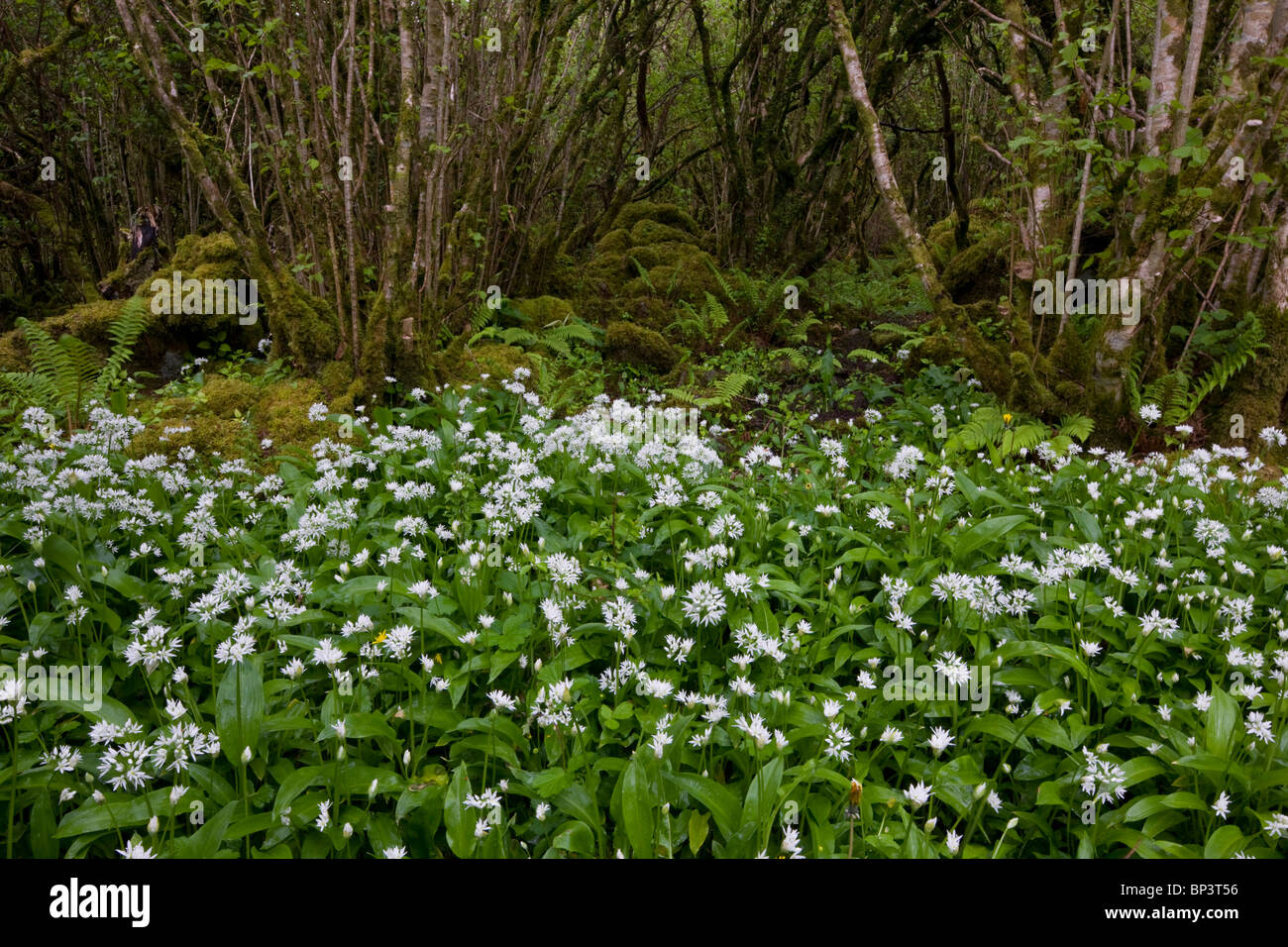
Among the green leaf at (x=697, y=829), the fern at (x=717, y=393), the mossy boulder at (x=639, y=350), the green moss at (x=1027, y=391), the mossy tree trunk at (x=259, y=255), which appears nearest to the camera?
the green leaf at (x=697, y=829)

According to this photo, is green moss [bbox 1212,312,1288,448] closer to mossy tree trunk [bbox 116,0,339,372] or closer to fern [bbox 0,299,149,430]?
mossy tree trunk [bbox 116,0,339,372]

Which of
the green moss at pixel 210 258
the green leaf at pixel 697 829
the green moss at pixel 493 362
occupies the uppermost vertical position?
the green moss at pixel 210 258

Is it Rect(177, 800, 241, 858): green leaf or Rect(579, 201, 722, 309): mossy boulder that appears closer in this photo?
Rect(177, 800, 241, 858): green leaf

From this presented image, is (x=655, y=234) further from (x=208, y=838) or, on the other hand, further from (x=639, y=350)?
(x=208, y=838)

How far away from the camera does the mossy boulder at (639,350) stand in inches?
258

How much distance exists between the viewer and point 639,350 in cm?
657

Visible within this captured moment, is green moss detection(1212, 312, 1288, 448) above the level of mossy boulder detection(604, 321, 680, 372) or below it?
below

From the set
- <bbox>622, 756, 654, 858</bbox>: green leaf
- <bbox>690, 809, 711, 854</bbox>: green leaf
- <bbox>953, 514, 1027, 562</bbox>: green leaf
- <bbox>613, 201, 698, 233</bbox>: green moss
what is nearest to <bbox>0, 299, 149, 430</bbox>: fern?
<bbox>622, 756, 654, 858</bbox>: green leaf

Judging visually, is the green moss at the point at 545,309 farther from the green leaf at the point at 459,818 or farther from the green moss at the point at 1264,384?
the green leaf at the point at 459,818

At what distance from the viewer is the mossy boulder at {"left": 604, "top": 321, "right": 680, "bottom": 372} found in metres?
6.56

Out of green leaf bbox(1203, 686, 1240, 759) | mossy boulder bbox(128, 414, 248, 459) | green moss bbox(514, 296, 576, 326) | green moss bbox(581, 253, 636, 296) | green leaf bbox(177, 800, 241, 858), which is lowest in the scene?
green leaf bbox(177, 800, 241, 858)

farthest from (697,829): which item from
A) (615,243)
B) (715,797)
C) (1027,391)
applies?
(615,243)

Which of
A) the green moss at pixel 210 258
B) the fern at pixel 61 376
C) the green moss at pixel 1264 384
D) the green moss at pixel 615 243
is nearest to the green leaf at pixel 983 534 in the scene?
the green moss at pixel 1264 384

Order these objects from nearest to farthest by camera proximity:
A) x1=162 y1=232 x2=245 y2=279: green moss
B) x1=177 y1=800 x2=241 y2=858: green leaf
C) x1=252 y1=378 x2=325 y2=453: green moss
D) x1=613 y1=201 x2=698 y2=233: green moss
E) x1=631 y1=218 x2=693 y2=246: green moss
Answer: x1=177 y1=800 x2=241 y2=858: green leaf < x1=252 y1=378 x2=325 y2=453: green moss < x1=162 y1=232 x2=245 y2=279: green moss < x1=631 y1=218 x2=693 y2=246: green moss < x1=613 y1=201 x2=698 y2=233: green moss
